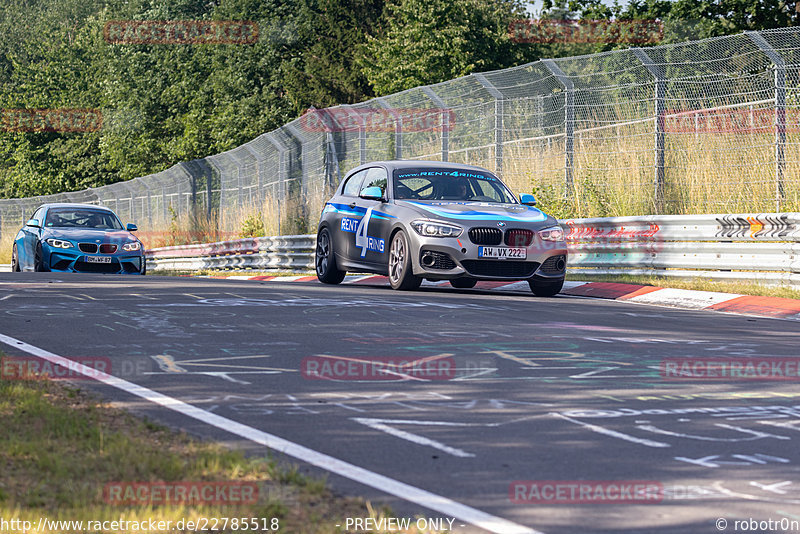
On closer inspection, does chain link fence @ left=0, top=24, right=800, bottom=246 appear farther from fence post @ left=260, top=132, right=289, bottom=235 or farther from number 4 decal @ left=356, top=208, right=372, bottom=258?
number 4 decal @ left=356, top=208, right=372, bottom=258

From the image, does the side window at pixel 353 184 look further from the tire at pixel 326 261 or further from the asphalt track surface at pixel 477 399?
the asphalt track surface at pixel 477 399

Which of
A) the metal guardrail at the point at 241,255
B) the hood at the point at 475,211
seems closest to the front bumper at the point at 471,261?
the hood at the point at 475,211

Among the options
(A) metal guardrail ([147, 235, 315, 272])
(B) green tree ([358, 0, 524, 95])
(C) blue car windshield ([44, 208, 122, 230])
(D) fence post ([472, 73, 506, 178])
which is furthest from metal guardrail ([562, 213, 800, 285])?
(B) green tree ([358, 0, 524, 95])

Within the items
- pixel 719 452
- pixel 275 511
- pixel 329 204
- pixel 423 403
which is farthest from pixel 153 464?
pixel 329 204

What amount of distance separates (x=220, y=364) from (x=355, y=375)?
960mm

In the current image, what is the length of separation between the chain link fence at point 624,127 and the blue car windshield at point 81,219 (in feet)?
17.4

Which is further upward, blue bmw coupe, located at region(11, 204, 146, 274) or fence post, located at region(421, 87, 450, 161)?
fence post, located at region(421, 87, 450, 161)

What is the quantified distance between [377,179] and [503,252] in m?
2.83

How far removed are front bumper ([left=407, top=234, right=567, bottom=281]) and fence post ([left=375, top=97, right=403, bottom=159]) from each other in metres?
8.67

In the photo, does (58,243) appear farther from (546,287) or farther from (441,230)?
(546,287)

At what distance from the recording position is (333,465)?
15.7ft

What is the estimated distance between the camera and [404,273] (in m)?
14.0

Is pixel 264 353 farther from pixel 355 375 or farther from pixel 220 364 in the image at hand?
pixel 355 375

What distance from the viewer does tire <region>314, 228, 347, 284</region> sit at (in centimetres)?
1663
